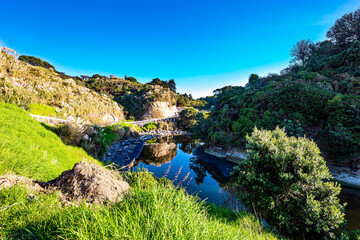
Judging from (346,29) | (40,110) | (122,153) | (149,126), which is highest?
(346,29)

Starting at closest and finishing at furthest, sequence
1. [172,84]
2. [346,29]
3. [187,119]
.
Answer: [346,29]
[187,119]
[172,84]

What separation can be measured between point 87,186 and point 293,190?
7309 millimetres

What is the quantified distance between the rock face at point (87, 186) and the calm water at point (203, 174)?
2.85m

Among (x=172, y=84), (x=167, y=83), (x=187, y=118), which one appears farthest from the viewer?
(x=172, y=84)

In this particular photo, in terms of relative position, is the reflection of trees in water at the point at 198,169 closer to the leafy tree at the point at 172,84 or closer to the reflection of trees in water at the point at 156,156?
the reflection of trees in water at the point at 156,156

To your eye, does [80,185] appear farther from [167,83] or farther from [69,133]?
[167,83]

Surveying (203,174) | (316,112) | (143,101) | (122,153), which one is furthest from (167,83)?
(316,112)

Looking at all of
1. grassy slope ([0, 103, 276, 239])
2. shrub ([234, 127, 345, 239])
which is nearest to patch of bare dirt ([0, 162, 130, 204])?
grassy slope ([0, 103, 276, 239])

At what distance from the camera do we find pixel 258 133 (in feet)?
23.3

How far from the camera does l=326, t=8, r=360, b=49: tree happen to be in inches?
964

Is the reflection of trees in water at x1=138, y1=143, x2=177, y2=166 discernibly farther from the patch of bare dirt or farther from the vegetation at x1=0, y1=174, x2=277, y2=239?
the vegetation at x1=0, y1=174, x2=277, y2=239

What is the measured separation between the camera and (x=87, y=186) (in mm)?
2467

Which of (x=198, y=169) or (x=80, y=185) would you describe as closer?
(x=80, y=185)

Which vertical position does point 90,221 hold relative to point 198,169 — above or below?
above
